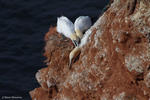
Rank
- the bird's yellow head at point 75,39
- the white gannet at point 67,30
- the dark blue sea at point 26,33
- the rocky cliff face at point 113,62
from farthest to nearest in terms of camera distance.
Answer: the dark blue sea at point 26,33 < the white gannet at point 67,30 < the bird's yellow head at point 75,39 < the rocky cliff face at point 113,62

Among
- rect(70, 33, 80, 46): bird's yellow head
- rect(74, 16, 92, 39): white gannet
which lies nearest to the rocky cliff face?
rect(70, 33, 80, 46): bird's yellow head

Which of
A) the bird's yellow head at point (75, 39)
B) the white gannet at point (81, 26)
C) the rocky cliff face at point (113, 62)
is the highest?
the white gannet at point (81, 26)

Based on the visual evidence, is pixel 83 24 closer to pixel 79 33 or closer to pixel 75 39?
pixel 79 33

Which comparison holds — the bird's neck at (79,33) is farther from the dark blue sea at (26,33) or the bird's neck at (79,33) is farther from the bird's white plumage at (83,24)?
the dark blue sea at (26,33)

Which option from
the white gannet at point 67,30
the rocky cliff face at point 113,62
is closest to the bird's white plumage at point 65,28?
the white gannet at point 67,30

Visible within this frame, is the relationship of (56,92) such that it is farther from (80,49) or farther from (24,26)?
(24,26)

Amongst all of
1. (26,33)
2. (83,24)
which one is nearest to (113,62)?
(83,24)

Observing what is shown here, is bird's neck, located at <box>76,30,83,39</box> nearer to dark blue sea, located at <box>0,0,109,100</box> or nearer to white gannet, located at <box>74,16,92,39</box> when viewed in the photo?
white gannet, located at <box>74,16,92,39</box>
